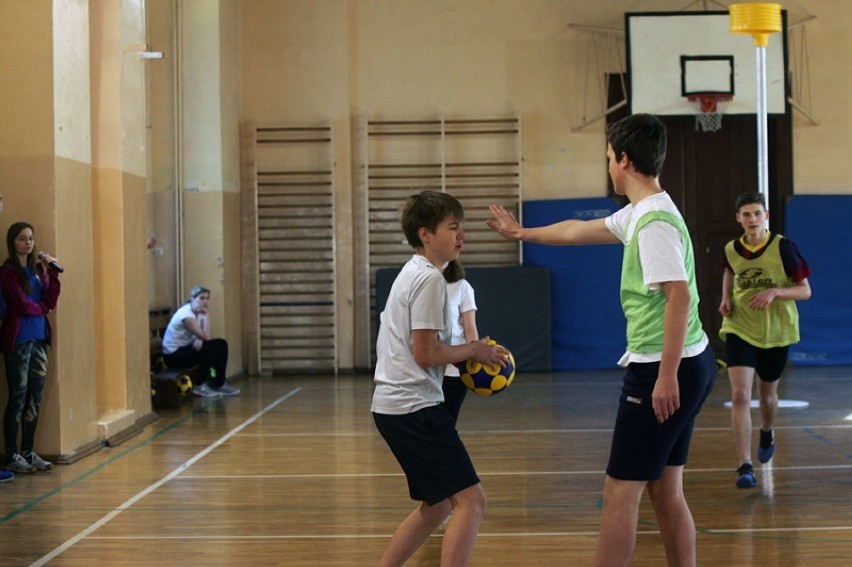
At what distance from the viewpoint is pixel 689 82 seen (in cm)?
1118

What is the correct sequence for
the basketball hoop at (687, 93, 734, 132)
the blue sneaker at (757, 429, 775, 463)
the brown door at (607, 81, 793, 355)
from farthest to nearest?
the brown door at (607, 81, 793, 355)
the basketball hoop at (687, 93, 734, 132)
the blue sneaker at (757, 429, 775, 463)

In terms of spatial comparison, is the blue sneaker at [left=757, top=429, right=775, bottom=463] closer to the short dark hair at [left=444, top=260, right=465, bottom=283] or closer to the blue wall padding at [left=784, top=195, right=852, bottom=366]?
the short dark hair at [left=444, top=260, right=465, bottom=283]

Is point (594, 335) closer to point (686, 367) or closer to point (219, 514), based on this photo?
point (219, 514)

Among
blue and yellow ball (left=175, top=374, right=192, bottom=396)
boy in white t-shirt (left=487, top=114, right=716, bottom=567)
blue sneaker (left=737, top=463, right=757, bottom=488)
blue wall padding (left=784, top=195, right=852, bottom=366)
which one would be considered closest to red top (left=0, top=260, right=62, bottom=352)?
blue and yellow ball (left=175, top=374, right=192, bottom=396)

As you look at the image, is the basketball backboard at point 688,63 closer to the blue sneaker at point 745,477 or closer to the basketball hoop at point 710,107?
the basketball hoop at point 710,107

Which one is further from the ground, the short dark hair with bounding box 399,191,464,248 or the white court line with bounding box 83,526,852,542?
the short dark hair with bounding box 399,191,464,248

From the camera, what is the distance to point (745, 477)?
557 centimetres

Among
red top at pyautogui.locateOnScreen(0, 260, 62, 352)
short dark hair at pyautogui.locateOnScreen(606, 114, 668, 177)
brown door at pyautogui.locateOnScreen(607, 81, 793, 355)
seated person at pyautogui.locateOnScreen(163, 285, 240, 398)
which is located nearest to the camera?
short dark hair at pyautogui.locateOnScreen(606, 114, 668, 177)

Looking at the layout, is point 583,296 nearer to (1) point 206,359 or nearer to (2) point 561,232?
(1) point 206,359

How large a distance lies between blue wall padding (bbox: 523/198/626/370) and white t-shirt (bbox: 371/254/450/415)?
8647mm

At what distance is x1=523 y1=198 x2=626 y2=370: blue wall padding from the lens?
11891 millimetres

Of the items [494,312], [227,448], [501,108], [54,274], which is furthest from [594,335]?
[54,274]

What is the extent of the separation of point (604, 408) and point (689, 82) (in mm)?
4011

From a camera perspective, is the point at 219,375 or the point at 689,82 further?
the point at 689,82
